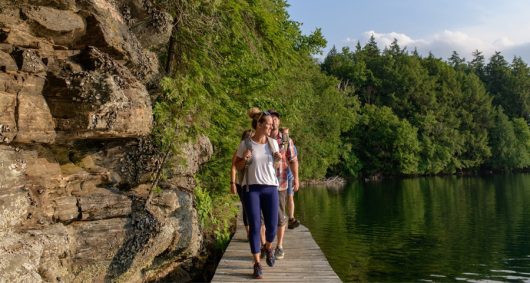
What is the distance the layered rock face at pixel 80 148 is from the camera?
5.42 meters

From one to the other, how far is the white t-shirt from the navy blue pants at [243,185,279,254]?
0.09 meters

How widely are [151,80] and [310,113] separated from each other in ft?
145

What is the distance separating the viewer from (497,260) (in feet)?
49.0

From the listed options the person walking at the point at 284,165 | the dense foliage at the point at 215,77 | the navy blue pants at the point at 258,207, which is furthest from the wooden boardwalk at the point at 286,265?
the dense foliage at the point at 215,77

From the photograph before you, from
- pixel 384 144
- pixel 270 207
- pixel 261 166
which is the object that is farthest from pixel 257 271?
pixel 384 144

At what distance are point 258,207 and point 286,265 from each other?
1865 millimetres

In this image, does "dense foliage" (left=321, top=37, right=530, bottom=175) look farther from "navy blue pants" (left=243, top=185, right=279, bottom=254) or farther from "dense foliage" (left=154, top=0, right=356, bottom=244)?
"navy blue pants" (left=243, top=185, right=279, bottom=254)

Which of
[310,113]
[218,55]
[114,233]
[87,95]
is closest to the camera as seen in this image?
[87,95]

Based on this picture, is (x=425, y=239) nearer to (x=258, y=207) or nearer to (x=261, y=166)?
(x=258, y=207)

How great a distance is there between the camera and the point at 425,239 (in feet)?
60.0

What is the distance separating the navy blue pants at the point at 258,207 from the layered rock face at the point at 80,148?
62.4 inches

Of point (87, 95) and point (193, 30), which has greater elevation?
point (193, 30)

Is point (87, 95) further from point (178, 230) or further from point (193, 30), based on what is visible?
point (193, 30)

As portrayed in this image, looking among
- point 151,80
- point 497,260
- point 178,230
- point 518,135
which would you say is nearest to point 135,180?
point 178,230
